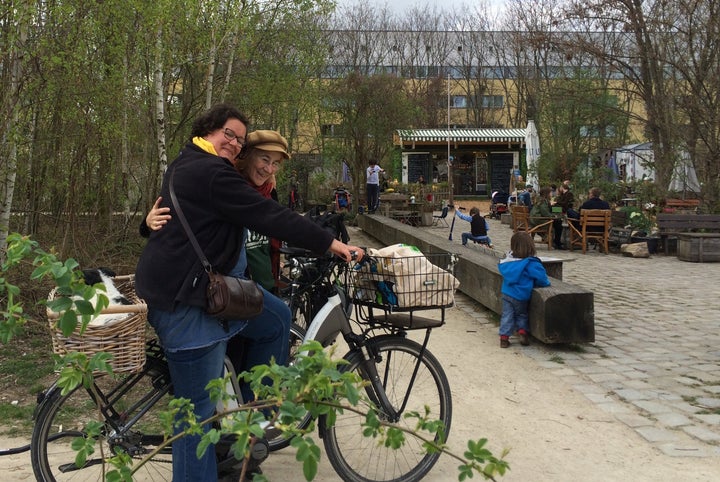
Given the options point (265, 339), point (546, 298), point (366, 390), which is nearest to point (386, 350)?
point (366, 390)

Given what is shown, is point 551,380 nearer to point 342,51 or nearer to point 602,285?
point 602,285

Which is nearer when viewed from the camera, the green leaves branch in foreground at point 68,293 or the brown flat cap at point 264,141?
the green leaves branch in foreground at point 68,293

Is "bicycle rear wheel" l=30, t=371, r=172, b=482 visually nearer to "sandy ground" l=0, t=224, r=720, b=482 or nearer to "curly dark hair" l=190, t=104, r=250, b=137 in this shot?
"sandy ground" l=0, t=224, r=720, b=482

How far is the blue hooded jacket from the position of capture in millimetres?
6867

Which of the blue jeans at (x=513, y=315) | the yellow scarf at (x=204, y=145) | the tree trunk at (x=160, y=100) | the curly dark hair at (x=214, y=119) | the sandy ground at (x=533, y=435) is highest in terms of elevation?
the tree trunk at (x=160, y=100)

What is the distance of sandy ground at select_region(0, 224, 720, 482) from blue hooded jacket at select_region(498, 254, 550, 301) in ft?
1.96

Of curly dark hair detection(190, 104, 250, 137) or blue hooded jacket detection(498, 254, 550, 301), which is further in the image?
blue hooded jacket detection(498, 254, 550, 301)

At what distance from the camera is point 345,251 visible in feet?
10.1

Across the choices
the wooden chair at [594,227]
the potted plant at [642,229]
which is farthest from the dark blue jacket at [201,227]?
the potted plant at [642,229]

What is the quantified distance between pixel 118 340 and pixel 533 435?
8.70ft

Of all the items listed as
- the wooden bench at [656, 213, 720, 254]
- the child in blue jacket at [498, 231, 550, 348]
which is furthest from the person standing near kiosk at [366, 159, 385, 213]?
the child in blue jacket at [498, 231, 550, 348]

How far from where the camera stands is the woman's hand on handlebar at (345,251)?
120 inches

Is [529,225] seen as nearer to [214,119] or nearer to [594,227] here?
[594,227]

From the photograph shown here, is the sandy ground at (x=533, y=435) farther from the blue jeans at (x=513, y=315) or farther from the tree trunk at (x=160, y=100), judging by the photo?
the tree trunk at (x=160, y=100)
